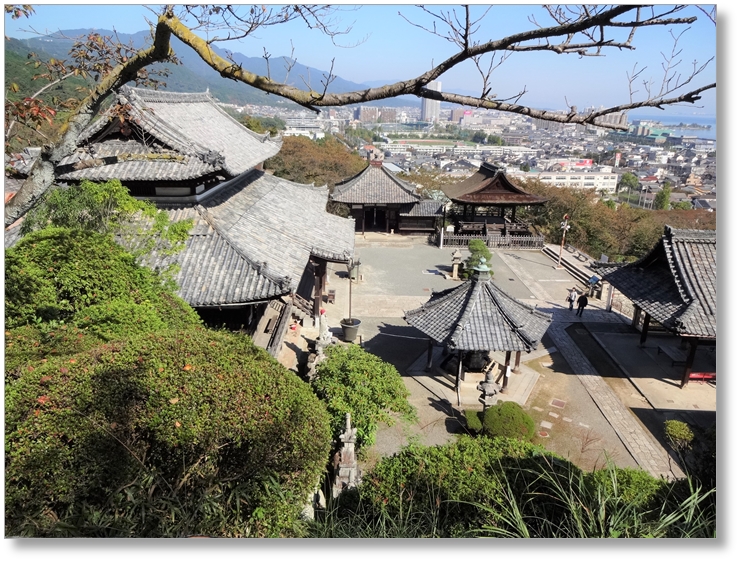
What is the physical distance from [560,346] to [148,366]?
52.5 ft

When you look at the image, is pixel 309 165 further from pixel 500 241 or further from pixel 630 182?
pixel 630 182

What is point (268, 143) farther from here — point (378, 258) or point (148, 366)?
point (148, 366)

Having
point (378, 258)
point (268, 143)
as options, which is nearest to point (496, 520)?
point (268, 143)

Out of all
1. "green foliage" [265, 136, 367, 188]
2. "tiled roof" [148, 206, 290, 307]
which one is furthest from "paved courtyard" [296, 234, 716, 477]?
"green foliage" [265, 136, 367, 188]

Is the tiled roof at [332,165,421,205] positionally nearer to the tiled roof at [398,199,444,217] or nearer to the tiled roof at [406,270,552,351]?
the tiled roof at [398,199,444,217]

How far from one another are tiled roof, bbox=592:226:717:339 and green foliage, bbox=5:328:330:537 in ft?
40.7

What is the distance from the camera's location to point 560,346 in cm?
1839

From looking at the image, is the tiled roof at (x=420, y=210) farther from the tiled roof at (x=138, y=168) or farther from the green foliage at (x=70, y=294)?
the green foliage at (x=70, y=294)

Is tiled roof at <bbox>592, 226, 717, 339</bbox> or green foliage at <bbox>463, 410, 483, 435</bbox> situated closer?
green foliage at <bbox>463, 410, 483, 435</bbox>

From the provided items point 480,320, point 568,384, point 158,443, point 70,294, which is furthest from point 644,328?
point 70,294

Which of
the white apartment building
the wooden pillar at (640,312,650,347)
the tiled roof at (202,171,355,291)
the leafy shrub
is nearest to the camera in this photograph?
the leafy shrub

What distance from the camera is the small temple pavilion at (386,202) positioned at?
34.2 metres

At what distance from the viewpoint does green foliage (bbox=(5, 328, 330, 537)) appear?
16.6 feet

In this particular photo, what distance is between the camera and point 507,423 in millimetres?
11719
